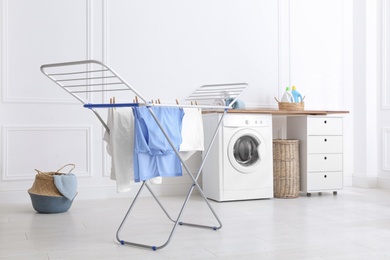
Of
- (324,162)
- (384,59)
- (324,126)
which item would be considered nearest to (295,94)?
(324,126)

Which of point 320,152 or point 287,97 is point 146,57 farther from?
point 320,152

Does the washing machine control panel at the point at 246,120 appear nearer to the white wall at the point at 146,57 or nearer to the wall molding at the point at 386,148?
the white wall at the point at 146,57

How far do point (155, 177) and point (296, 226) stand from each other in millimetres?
1055

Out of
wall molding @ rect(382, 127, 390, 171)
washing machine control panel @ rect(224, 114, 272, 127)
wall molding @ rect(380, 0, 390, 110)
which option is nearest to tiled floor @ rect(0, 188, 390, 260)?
washing machine control panel @ rect(224, 114, 272, 127)

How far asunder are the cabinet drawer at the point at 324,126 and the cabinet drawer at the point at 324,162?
0.22 m

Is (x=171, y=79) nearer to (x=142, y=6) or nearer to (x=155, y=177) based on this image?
(x=142, y=6)

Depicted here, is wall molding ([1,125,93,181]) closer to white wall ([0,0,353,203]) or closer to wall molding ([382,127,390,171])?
white wall ([0,0,353,203])

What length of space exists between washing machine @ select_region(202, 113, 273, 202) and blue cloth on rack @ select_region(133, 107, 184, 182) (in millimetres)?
1533

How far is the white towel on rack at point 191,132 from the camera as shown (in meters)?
2.94

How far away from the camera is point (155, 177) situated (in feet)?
9.20

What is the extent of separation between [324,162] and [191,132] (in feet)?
7.34

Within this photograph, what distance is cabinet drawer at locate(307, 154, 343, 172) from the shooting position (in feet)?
15.6

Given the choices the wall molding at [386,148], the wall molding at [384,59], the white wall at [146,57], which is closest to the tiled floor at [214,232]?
the white wall at [146,57]

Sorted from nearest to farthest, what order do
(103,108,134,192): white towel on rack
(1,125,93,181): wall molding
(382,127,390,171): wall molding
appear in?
(103,108,134,192): white towel on rack, (1,125,93,181): wall molding, (382,127,390,171): wall molding
